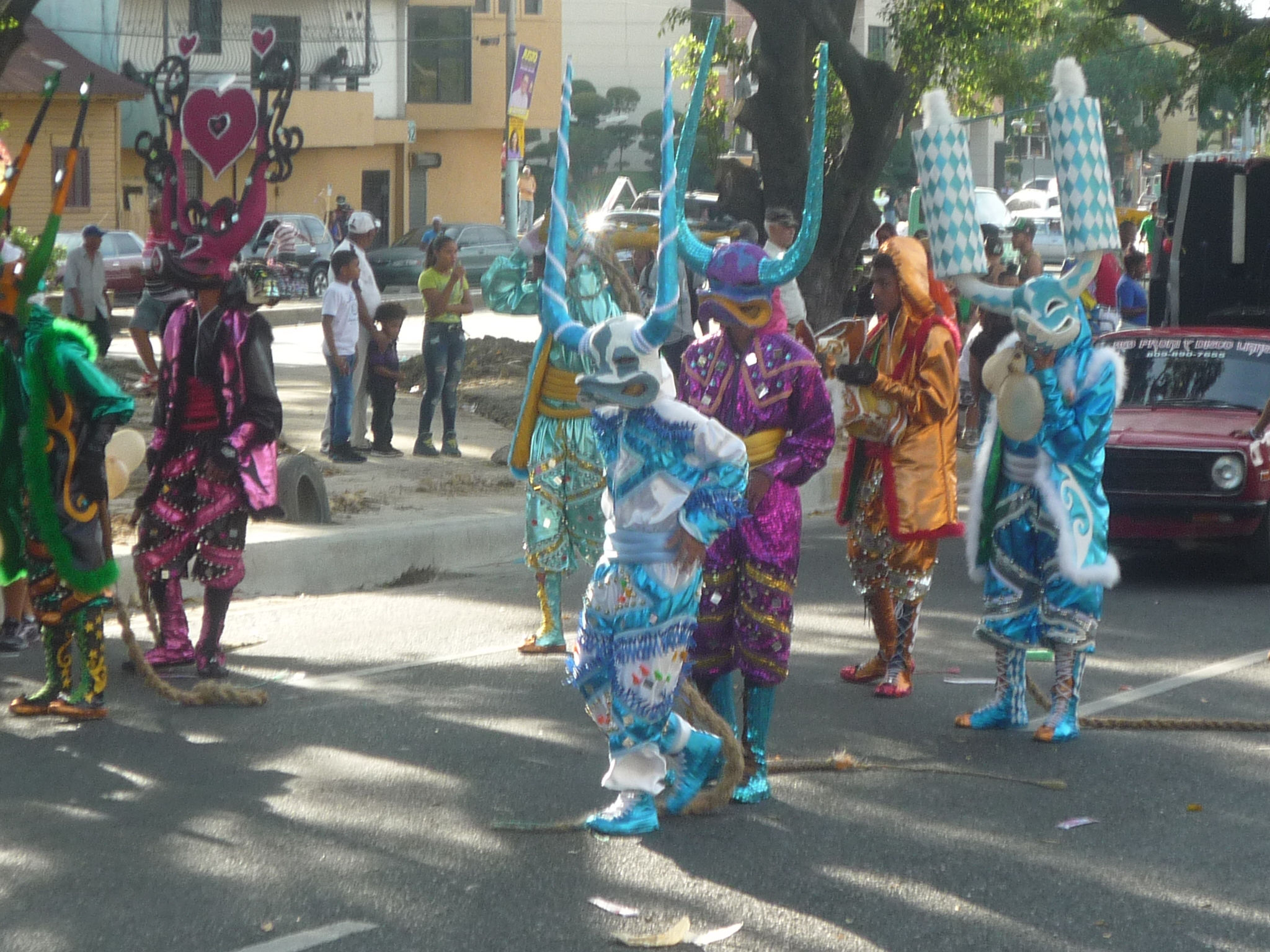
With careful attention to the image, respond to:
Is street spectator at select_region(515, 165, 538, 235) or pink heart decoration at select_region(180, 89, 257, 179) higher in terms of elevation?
street spectator at select_region(515, 165, 538, 235)

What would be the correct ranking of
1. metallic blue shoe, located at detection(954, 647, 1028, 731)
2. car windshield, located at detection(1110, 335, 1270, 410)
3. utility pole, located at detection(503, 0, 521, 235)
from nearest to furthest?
metallic blue shoe, located at detection(954, 647, 1028, 731)
car windshield, located at detection(1110, 335, 1270, 410)
utility pole, located at detection(503, 0, 521, 235)

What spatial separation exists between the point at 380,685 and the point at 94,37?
32234 millimetres

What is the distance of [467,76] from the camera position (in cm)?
4781

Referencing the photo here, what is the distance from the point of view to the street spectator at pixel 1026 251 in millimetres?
14406

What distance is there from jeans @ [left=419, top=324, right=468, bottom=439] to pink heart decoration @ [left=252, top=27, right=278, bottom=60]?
5644 mm

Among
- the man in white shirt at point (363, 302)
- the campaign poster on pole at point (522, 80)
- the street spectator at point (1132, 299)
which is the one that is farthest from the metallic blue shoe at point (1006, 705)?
the campaign poster on pole at point (522, 80)

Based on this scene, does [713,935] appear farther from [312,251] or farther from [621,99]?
[621,99]

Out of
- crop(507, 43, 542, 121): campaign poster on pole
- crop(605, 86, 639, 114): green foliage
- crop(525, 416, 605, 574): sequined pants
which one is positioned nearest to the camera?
crop(525, 416, 605, 574): sequined pants

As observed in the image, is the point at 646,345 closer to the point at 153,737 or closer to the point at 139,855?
the point at 139,855

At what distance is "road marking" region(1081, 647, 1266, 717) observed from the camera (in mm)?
7191

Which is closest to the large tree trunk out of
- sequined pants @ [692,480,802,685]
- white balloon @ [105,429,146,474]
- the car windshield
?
the car windshield

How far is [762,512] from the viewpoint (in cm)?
563

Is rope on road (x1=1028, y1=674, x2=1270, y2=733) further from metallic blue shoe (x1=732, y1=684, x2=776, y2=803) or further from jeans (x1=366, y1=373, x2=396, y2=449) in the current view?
jeans (x1=366, y1=373, x2=396, y2=449)

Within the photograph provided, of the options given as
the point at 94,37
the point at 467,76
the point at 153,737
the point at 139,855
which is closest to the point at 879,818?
the point at 139,855
